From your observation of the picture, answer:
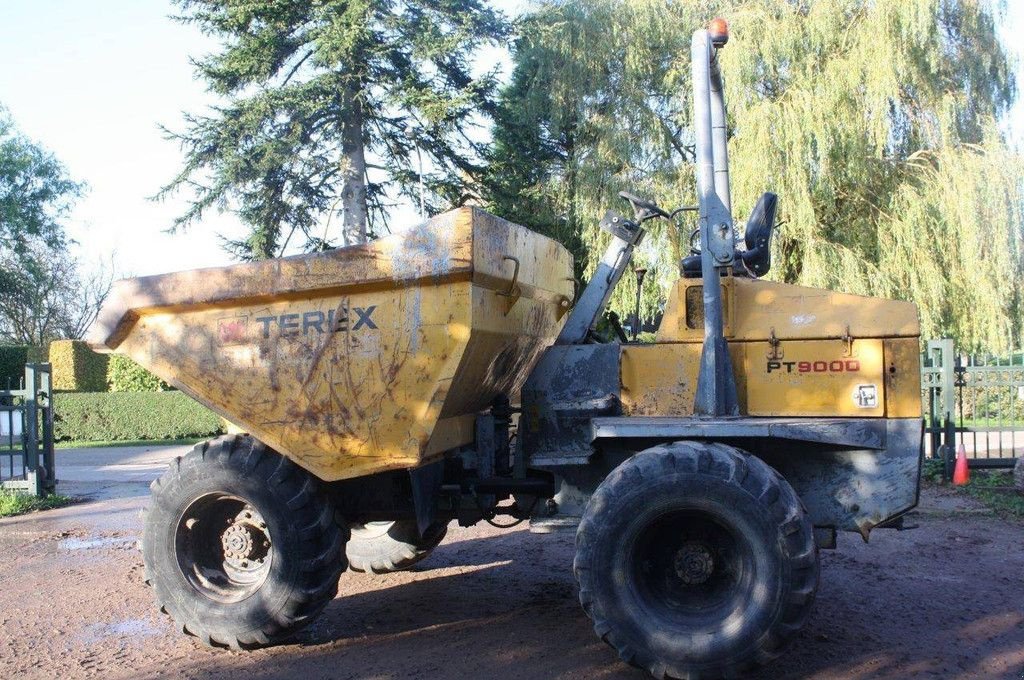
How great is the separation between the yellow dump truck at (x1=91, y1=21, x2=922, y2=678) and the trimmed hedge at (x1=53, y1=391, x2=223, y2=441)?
58.1 ft

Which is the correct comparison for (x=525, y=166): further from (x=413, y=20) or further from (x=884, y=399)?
(x=884, y=399)

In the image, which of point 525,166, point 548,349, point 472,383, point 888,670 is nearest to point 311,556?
point 472,383

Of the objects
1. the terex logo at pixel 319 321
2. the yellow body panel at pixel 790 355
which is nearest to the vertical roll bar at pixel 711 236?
the yellow body panel at pixel 790 355

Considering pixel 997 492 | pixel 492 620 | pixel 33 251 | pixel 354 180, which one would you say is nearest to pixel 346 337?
pixel 492 620

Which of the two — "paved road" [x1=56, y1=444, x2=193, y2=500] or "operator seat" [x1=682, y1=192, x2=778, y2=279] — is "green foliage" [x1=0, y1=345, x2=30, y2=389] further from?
"operator seat" [x1=682, y1=192, x2=778, y2=279]

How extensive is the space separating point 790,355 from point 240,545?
3647 mm

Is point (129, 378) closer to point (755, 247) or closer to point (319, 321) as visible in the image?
point (319, 321)

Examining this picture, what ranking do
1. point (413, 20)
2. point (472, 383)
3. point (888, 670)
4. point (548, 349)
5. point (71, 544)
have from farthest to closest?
point (413, 20) → point (71, 544) → point (548, 349) → point (472, 383) → point (888, 670)

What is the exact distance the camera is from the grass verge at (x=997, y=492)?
9.96 m

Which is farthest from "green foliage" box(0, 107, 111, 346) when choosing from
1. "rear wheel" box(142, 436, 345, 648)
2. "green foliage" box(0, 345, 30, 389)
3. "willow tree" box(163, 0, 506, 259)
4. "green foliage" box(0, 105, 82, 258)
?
"rear wheel" box(142, 436, 345, 648)

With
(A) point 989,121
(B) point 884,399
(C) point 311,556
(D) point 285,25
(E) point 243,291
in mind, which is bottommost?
(C) point 311,556

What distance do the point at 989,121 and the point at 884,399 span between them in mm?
12982

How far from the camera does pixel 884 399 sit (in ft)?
17.1

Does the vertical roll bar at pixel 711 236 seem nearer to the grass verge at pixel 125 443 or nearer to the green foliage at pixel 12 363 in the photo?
the grass verge at pixel 125 443
